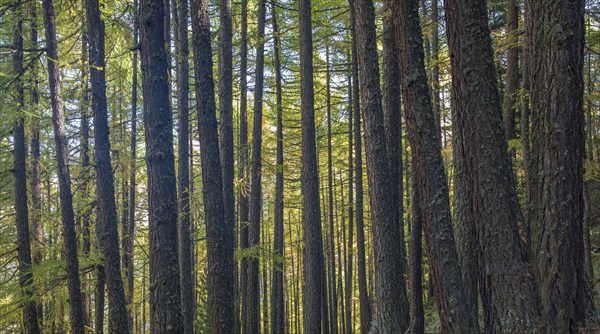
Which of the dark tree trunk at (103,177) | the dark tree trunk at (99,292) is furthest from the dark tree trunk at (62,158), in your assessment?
the dark tree trunk at (99,292)

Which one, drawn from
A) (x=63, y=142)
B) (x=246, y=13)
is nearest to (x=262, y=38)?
(x=246, y=13)

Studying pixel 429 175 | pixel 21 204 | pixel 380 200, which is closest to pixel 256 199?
pixel 21 204

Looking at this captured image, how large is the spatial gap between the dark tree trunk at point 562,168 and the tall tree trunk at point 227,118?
5329 mm

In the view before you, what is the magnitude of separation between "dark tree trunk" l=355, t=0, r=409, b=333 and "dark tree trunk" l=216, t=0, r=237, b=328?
269 centimetres

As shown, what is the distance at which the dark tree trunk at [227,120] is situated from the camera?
9.89 metres

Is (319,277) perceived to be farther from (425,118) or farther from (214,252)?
(425,118)

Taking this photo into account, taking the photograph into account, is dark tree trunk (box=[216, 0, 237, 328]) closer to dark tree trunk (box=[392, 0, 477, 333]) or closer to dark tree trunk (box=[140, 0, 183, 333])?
dark tree trunk (box=[140, 0, 183, 333])

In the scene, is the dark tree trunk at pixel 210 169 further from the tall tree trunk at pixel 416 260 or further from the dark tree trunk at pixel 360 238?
the dark tree trunk at pixel 360 238

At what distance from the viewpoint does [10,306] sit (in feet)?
43.2

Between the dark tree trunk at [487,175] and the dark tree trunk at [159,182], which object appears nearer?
the dark tree trunk at [487,175]

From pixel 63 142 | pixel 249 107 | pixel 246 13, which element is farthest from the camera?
pixel 249 107

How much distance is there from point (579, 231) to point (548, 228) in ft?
1.00

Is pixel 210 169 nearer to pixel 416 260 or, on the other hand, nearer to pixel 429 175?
pixel 429 175

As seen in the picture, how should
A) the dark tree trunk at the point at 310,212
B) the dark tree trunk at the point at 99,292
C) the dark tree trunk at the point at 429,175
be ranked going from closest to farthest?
the dark tree trunk at the point at 429,175
the dark tree trunk at the point at 310,212
the dark tree trunk at the point at 99,292
